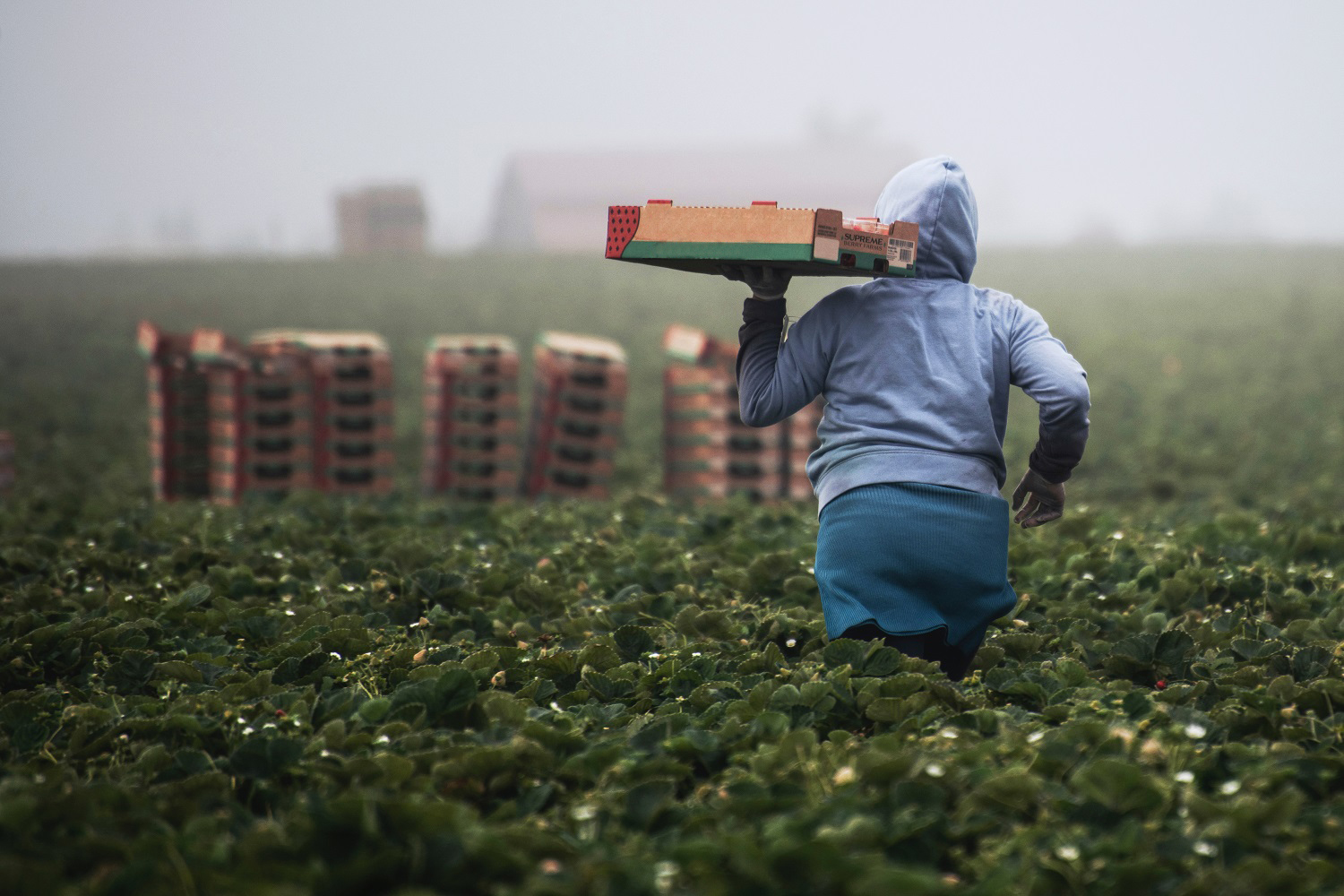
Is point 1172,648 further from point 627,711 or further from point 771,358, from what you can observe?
point 627,711

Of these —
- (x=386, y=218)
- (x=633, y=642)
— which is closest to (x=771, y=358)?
(x=633, y=642)

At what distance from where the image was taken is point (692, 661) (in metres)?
3.52

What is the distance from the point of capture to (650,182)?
48.2 meters

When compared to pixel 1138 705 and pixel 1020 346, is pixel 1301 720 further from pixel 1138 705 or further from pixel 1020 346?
pixel 1020 346

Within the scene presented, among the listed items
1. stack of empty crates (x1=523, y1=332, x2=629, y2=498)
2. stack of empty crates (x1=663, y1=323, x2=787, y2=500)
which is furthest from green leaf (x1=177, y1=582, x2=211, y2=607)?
stack of empty crates (x1=663, y1=323, x2=787, y2=500)

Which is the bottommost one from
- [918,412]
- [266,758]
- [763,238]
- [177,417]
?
[177,417]

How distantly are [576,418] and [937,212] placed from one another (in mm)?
6364

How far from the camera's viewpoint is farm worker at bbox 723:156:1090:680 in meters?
3.22

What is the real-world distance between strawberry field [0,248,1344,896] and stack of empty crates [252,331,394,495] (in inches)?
65.1

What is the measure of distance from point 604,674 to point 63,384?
601 inches

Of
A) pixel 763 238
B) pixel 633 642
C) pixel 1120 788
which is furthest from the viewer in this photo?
pixel 633 642

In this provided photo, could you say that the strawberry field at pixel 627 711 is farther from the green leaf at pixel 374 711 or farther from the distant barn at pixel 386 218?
the distant barn at pixel 386 218

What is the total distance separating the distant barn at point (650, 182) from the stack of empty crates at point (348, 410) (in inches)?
1167

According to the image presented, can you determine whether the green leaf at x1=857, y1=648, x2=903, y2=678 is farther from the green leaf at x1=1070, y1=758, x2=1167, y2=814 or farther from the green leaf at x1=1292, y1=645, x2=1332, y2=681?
the green leaf at x1=1292, y1=645, x2=1332, y2=681
